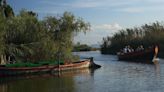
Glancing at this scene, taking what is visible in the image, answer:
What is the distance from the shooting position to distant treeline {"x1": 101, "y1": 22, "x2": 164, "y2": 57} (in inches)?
2721

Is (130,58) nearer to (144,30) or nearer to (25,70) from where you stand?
(144,30)

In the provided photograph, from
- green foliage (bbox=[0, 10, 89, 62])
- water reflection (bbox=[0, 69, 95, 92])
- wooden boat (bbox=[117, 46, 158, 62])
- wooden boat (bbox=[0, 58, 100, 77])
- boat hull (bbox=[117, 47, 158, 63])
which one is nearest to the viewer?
water reflection (bbox=[0, 69, 95, 92])

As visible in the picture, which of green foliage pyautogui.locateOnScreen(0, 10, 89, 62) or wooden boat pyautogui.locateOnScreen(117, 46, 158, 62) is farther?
wooden boat pyautogui.locateOnScreen(117, 46, 158, 62)

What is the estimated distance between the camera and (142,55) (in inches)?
2372

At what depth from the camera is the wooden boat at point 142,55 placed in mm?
58912

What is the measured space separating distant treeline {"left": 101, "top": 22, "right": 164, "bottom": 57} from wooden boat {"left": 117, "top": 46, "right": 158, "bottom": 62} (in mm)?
6821

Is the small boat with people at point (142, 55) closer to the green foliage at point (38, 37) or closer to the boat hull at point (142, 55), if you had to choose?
the boat hull at point (142, 55)

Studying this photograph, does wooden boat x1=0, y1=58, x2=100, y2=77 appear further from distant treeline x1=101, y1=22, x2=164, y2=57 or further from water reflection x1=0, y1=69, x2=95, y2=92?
distant treeline x1=101, y1=22, x2=164, y2=57

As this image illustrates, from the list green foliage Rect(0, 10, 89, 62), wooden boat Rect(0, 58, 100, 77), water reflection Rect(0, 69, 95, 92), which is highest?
green foliage Rect(0, 10, 89, 62)

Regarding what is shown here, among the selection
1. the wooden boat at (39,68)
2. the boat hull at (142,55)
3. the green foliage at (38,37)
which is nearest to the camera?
the wooden boat at (39,68)

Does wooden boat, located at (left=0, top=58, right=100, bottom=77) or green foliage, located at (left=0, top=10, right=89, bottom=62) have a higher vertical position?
green foliage, located at (left=0, top=10, right=89, bottom=62)

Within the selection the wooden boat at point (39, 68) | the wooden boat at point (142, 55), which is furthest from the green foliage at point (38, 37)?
the wooden boat at point (142, 55)

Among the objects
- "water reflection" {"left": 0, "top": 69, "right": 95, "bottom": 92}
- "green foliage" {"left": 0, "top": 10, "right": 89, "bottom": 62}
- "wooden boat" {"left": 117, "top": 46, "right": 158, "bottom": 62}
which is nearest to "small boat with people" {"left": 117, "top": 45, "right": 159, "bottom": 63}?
"wooden boat" {"left": 117, "top": 46, "right": 158, "bottom": 62}

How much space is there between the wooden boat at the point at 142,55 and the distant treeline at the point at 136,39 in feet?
22.4
